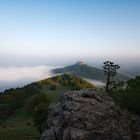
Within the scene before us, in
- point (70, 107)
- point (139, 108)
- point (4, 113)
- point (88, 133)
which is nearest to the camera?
point (88, 133)

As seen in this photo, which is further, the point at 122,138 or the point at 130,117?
the point at 130,117

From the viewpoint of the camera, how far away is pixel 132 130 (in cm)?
5650

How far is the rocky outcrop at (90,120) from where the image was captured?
53869 mm

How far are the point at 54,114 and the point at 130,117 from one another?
14.0 meters

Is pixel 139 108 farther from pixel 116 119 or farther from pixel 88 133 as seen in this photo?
pixel 88 133

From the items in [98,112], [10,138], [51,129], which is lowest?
[10,138]

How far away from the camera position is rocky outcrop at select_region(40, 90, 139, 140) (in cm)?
5387

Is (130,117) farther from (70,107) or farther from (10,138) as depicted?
(10,138)

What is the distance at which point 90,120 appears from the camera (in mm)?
55031

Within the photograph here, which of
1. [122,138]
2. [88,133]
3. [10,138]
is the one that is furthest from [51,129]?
[10,138]

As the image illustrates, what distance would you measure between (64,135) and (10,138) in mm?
50216

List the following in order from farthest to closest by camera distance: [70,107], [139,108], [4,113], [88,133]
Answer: [4,113] → [139,108] → [70,107] → [88,133]

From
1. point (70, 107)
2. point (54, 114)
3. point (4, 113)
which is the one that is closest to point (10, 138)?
point (54, 114)

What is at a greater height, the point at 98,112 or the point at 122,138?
the point at 98,112
